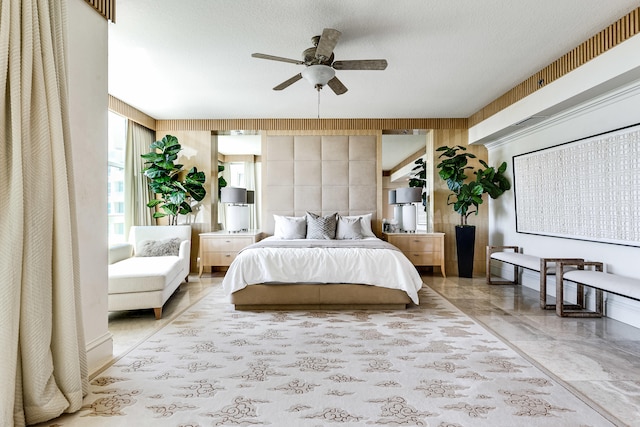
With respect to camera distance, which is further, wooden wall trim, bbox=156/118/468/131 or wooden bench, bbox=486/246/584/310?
wooden wall trim, bbox=156/118/468/131

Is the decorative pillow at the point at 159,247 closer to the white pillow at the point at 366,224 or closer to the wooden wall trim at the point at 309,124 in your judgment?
the wooden wall trim at the point at 309,124

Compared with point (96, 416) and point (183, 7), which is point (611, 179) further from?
point (96, 416)

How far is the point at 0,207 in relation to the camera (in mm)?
1622

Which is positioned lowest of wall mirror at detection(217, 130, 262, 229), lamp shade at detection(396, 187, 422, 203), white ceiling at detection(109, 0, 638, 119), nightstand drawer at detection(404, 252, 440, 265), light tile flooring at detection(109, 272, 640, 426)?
light tile flooring at detection(109, 272, 640, 426)

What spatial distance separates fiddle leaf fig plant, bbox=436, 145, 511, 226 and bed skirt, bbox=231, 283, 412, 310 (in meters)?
2.54

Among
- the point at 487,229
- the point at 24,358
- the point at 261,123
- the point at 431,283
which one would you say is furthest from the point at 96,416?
the point at 487,229

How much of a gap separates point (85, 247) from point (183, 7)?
2.00 metres

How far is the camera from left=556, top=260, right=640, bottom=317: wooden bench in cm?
288

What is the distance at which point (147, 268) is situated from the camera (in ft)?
12.4

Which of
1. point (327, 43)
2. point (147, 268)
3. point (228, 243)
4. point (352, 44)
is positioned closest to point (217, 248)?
point (228, 243)

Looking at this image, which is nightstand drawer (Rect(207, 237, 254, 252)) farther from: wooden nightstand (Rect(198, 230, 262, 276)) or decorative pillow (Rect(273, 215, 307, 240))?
decorative pillow (Rect(273, 215, 307, 240))

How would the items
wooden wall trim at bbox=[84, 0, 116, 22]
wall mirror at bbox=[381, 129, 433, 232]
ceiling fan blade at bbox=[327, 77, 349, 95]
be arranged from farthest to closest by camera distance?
1. wall mirror at bbox=[381, 129, 433, 232]
2. ceiling fan blade at bbox=[327, 77, 349, 95]
3. wooden wall trim at bbox=[84, 0, 116, 22]

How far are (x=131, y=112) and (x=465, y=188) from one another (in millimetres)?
5315

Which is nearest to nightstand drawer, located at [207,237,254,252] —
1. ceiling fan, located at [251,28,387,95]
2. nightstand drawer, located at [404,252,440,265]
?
nightstand drawer, located at [404,252,440,265]
